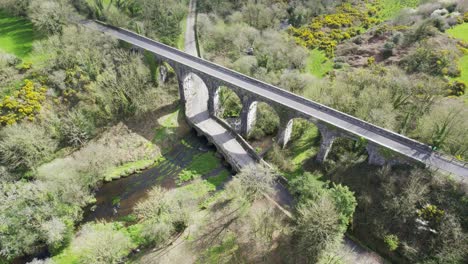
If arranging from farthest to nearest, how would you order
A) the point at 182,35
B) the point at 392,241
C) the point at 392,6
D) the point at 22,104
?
1. the point at 392,6
2. the point at 182,35
3. the point at 22,104
4. the point at 392,241

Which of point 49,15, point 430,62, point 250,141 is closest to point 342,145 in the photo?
point 250,141

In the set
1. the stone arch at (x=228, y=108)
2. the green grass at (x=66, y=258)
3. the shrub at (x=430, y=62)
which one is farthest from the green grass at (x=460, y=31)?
the green grass at (x=66, y=258)

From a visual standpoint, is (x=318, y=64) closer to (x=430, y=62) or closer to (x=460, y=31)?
(x=430, y=62)

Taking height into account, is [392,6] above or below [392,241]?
above

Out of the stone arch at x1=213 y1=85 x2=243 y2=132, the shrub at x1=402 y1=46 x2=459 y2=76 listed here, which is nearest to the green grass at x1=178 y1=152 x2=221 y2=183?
the stone arch at x1=213 y1=85 x2=243 y2=132

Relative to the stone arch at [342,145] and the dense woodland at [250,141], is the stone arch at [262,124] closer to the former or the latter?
the dense woodland at [250,141]

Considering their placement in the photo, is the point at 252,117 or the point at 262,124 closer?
the point at 252,117

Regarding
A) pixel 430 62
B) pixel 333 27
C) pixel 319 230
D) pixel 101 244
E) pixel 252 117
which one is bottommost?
pixel 101 244

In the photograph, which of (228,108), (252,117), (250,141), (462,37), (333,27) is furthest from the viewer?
(333,27)
